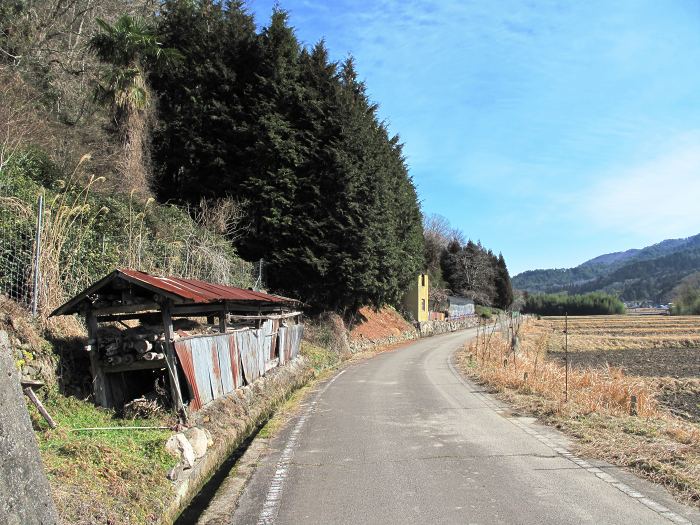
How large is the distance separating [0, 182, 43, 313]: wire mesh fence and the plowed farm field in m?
14.6

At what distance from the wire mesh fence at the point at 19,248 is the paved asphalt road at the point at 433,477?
508 cm

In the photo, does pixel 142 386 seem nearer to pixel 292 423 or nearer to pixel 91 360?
pixel 91 360

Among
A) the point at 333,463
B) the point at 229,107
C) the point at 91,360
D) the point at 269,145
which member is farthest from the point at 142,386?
the point at 229,107

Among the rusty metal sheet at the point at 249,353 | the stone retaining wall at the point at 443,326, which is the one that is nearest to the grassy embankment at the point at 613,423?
the rusty metal sheet at the point at 249,353

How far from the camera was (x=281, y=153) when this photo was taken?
26.4 meters

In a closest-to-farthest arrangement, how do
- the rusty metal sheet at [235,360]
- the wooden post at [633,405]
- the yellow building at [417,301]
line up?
1. the wooden post at [633,405]
2. the rusty metal sheet at [235,360]
3. the yellow building at [417,301]

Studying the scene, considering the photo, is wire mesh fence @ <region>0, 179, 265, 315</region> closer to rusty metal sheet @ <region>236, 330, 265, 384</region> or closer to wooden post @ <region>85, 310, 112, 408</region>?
wooden post @ <region>85, 310, 112, 408</region>

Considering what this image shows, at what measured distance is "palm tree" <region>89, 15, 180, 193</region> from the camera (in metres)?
19.7

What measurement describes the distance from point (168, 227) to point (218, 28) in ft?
57.7

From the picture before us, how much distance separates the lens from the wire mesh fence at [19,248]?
360 inches

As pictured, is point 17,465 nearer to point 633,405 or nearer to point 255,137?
point 633,405

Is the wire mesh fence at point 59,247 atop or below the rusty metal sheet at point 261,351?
atop

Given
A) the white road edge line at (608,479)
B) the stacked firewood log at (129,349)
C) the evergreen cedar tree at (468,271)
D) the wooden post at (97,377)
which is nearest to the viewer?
the white road edge line at (608,479)

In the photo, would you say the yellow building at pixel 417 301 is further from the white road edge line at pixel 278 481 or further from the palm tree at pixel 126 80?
the white road edge line at pixel 278 481
